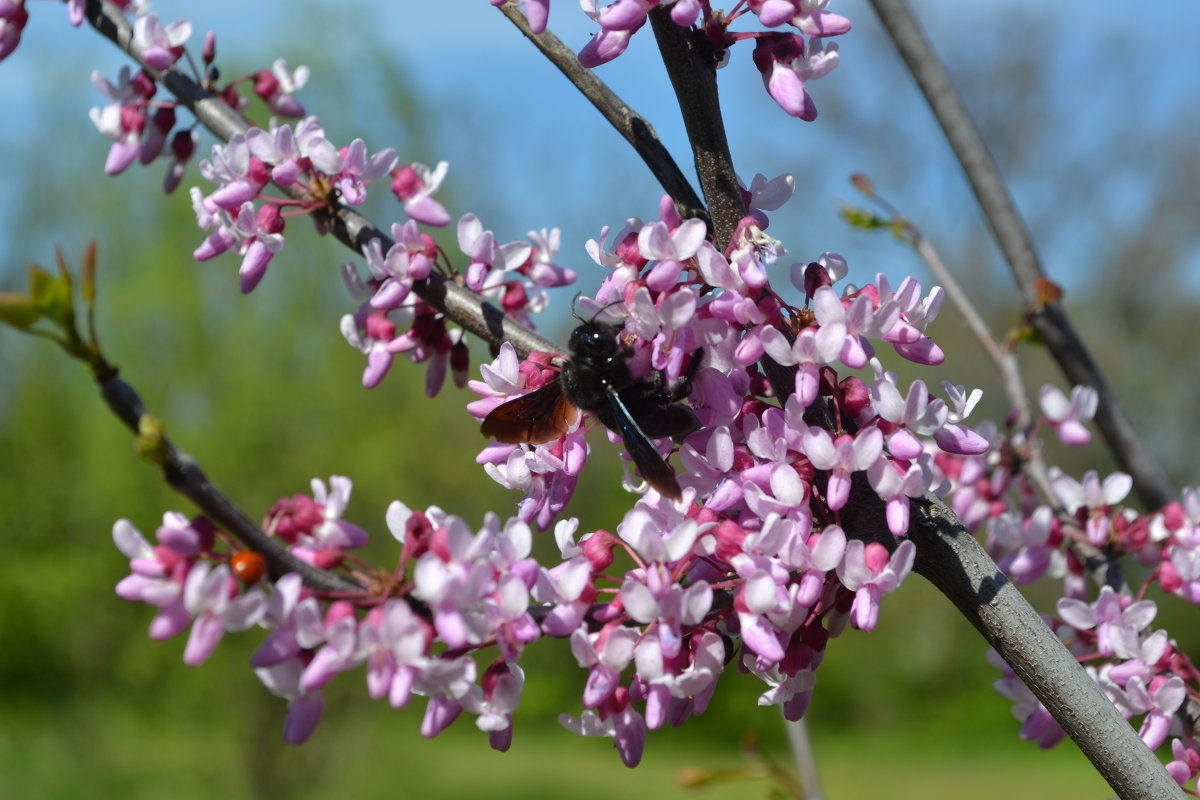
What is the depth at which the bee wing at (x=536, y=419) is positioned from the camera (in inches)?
42.5

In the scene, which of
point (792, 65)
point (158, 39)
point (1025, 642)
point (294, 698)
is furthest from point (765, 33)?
point (158, 39)

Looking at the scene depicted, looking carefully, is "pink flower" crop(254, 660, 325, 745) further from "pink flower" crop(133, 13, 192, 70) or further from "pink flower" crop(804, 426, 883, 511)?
"pink flower" crop(133, 13, 192, 70)

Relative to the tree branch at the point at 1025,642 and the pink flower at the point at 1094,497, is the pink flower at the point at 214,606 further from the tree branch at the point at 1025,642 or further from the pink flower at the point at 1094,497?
the pink flower at the point at 1094,497

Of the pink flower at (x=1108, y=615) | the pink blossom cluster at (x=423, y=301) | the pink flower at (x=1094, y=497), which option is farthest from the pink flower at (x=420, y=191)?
the pink flower at (x=1094, y=497)

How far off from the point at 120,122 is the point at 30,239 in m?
11.3

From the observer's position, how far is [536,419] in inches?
42.7

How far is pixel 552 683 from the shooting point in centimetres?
1617

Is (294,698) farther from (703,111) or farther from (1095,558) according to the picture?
(1095,558)

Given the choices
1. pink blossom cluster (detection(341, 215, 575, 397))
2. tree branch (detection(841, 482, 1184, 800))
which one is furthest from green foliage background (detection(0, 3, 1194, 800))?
tree branch (detection(841, 482, 1184, 800))

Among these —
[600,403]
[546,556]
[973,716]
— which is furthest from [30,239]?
[973,716]

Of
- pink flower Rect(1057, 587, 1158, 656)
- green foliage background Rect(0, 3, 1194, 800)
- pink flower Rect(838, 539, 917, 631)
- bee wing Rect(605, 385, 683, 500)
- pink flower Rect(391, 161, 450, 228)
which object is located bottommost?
green foliage background Rect(0, 3, 1194, 800)

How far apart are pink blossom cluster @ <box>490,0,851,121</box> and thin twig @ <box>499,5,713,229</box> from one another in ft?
0.29

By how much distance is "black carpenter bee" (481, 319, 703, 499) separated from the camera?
98 cm

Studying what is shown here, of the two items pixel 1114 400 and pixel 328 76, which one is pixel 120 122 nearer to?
pixel 1114 400
